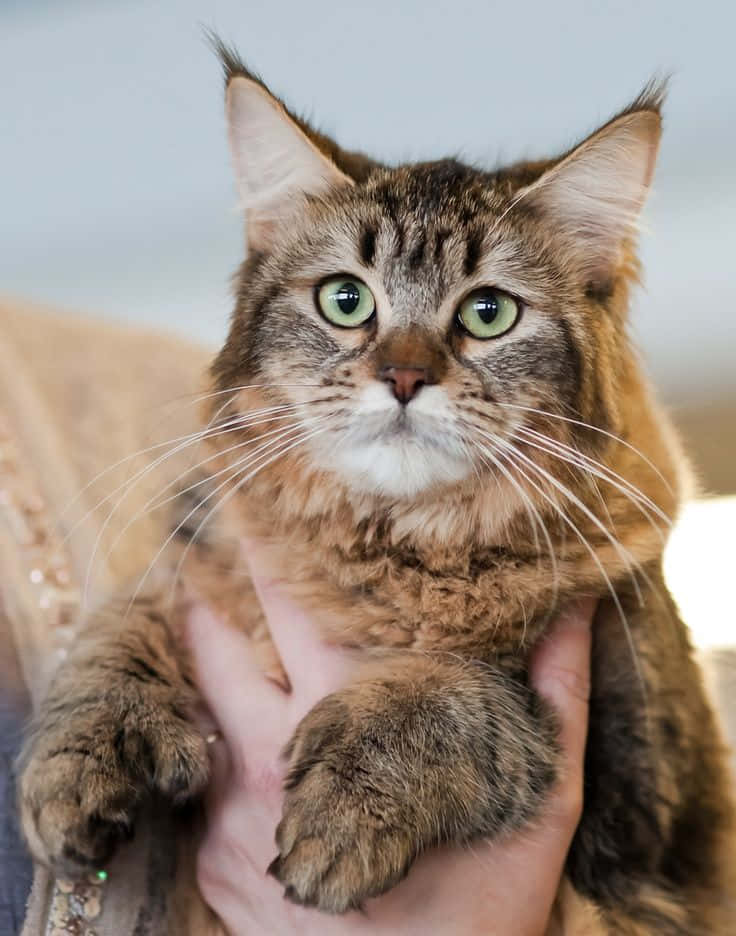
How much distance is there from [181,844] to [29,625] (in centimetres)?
31

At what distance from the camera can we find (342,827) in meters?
0.68

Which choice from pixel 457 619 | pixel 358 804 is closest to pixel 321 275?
pixel 457 619

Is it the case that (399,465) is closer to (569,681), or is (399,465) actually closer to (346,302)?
(346,302)

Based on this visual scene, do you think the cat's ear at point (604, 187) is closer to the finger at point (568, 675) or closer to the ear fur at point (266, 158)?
the ear fur at point (266, 158)

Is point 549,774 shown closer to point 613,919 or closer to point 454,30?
point 613,919

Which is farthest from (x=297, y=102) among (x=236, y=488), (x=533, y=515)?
(x=533, y=515)

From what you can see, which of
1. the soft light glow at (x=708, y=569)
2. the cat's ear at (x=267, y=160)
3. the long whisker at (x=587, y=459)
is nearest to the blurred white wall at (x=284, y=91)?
the soft light glow at (x=708, y=569)

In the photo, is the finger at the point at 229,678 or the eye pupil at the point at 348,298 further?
the finger at the point at 229,678

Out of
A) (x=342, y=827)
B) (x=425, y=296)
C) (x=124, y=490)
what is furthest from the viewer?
(x=124, y=490)

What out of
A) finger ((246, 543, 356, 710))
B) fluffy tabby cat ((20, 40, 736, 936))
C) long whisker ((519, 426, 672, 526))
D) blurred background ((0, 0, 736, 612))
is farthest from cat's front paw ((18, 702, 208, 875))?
blurred background ((0, 0, 736, 612))

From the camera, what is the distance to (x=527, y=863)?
802 millimetres

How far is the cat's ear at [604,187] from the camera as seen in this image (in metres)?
0.76

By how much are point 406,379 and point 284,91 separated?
622 millimetres

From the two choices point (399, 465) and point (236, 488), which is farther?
point (236, 488)
